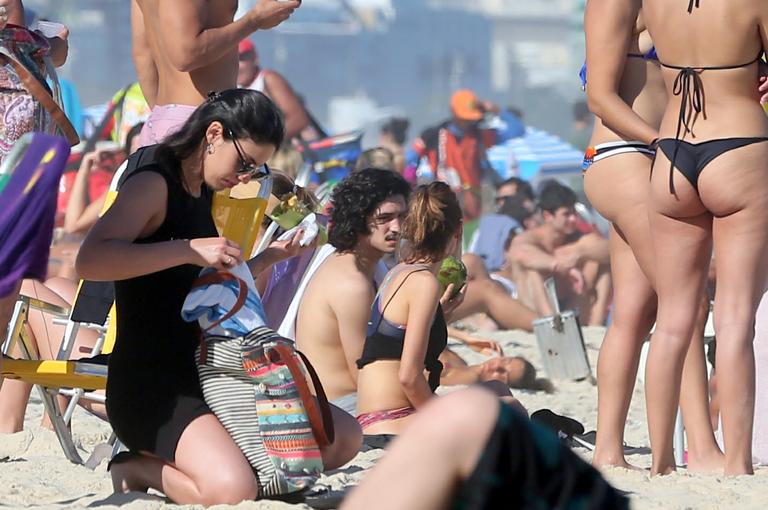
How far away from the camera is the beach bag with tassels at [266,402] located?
3.30m

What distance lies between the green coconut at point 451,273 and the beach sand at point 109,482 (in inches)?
36.1

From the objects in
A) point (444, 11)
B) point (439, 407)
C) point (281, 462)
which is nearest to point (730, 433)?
point (281, 462)

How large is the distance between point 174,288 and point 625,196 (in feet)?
4.36

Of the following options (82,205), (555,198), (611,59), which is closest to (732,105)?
(611,59)

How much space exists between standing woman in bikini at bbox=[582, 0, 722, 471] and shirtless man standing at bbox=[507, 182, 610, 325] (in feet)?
17.7

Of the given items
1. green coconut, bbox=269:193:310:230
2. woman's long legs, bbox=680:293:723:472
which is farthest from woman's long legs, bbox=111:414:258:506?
green coconut, bbox=269:193:310:230

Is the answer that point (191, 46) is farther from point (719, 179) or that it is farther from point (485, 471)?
point (485, 471)

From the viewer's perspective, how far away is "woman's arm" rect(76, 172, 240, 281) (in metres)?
3.23

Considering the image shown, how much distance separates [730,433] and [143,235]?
1649 millimetres

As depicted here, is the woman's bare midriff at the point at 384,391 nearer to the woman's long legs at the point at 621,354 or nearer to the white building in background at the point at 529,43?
the woman's long legs at the point at 621,354

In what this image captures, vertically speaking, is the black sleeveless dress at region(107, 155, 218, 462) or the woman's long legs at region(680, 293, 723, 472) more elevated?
the black sleeveless dress at region(107, 155, 218, 462)

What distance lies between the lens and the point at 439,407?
1.85 m

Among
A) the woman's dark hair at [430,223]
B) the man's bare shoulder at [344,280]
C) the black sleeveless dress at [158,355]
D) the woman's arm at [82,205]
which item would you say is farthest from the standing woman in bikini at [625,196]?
the woman's arm at [82,205]

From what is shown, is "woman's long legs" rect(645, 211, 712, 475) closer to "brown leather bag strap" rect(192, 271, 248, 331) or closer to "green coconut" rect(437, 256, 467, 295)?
"brown leather bag strap" rect(192, 271, 248, 331)
